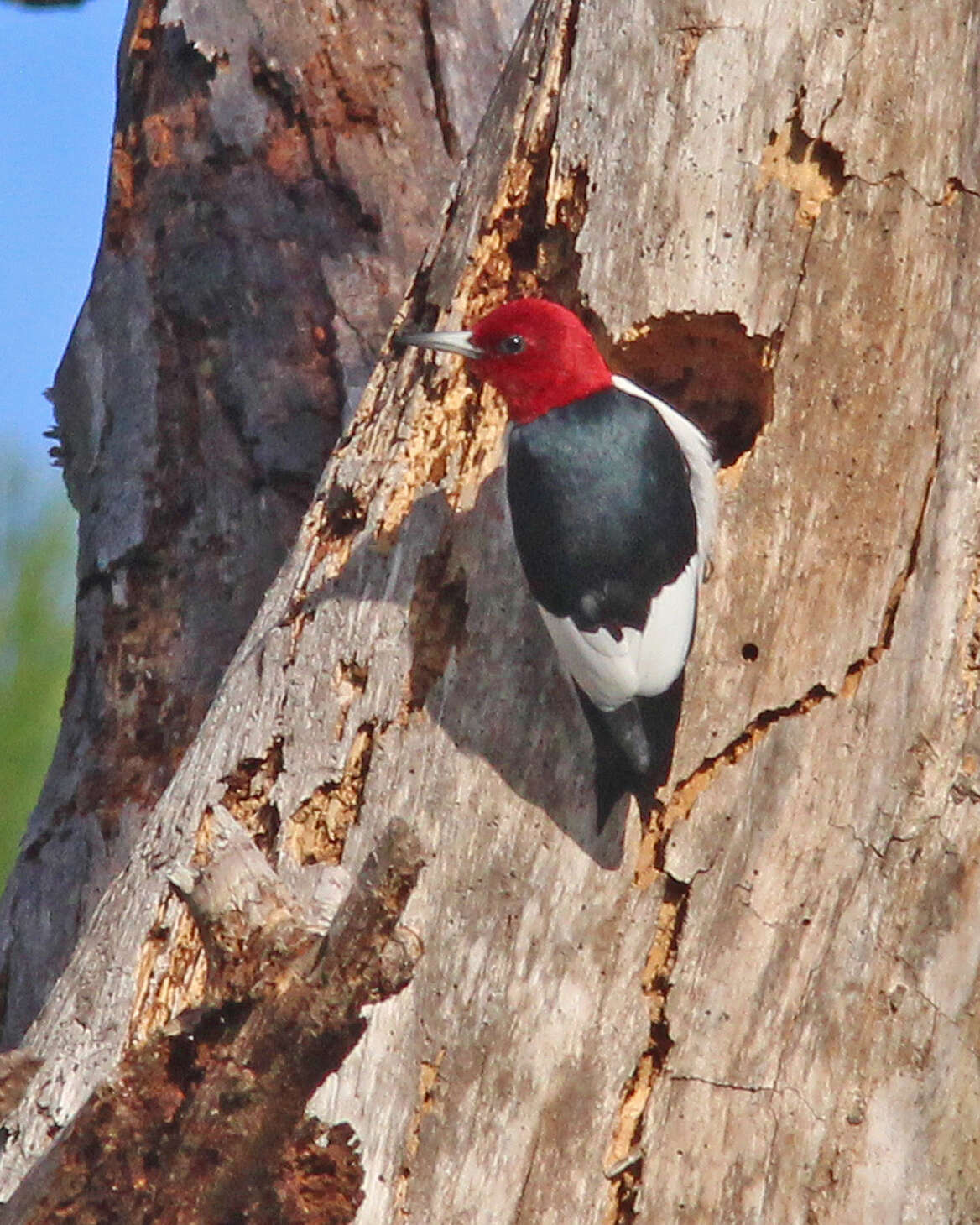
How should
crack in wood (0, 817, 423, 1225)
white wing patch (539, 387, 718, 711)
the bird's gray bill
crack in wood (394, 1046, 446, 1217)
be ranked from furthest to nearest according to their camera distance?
the bird's gray bill → white wing patch (539, 387, 718, 711) → crack in wood (394, 1046, 446, 1217) → crack in wood (0, 817, 423, 1225)

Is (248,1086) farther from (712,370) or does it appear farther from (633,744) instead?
(712,370)

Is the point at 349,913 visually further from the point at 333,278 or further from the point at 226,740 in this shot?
the point at 333,278

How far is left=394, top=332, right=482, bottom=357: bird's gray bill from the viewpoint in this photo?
3.49 metres

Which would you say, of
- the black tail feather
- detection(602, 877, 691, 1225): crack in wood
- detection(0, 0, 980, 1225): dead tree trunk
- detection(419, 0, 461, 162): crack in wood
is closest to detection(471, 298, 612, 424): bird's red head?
detection(0, 0, 980, 1225): dead tree trunk

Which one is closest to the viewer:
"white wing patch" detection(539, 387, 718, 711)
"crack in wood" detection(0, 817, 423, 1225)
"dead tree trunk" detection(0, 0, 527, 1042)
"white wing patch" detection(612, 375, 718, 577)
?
"crack in wood" detection(0, 817, 423, 1225)

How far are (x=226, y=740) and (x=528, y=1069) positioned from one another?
863mm

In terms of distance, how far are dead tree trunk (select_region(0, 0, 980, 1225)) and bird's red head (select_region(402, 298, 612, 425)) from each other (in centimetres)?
11

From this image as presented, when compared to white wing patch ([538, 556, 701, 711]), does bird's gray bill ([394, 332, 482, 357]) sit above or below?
above

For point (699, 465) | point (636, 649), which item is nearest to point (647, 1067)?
point (636, 649)

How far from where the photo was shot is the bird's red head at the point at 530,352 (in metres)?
3.42

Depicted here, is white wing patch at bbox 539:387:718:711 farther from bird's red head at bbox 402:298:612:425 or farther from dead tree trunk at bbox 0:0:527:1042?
dead tree trunk at bbox 0:0:527:1042

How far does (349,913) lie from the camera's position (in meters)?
2.37

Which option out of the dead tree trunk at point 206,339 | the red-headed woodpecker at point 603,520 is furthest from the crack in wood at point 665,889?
the dead tree trunk at point 206,339

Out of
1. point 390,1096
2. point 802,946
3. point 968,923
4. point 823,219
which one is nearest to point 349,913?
point 390,1096
